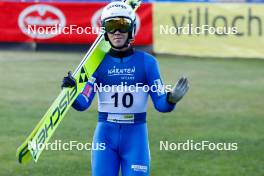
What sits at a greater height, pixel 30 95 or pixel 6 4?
pixel 6 4

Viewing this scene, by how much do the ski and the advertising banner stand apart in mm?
17354

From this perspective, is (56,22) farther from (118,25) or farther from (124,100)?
(118,25)

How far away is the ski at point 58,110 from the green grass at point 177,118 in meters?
3.46

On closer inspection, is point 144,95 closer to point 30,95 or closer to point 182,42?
point 30,95

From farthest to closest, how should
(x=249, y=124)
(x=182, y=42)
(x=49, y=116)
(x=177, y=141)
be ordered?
(x=182, y=42) → (x=249, y=124) → (x=177, y=141) → (x=49, y=116)

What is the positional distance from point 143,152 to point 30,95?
10.4 metres

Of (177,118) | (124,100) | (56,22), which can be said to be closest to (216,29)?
(56,22)

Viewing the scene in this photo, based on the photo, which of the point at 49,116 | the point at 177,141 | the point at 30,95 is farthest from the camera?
the point at 30,95

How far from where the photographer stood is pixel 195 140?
13484mm

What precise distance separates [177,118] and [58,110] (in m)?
8.02

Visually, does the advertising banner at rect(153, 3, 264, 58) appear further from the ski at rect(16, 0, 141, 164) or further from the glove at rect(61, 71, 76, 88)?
the glove at rect(61, 71, 76, 88)

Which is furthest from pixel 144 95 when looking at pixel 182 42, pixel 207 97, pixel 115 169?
pixel 182 42

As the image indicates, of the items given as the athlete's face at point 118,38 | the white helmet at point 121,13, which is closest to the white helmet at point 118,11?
the white helmet at point 121,13

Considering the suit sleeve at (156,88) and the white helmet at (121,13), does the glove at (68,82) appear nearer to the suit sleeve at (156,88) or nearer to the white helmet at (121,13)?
the white helmet at (121,13)
